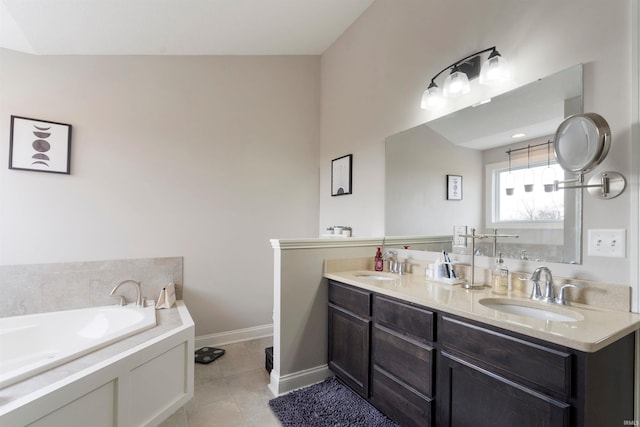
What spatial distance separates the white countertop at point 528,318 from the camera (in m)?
1.02

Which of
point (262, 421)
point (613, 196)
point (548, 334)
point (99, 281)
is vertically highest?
point (613, 196)

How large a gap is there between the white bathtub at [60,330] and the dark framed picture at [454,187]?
2260mm

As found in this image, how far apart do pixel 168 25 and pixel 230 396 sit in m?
2.93

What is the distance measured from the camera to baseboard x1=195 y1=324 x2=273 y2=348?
2941 millimetres

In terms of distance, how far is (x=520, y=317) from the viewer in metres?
1.23

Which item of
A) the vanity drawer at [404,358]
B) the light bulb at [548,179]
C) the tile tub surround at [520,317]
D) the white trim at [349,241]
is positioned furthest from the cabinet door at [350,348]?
the light bulb at [548,179]

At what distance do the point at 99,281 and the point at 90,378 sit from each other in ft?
4.54

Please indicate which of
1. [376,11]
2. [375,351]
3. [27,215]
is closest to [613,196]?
[375,351]

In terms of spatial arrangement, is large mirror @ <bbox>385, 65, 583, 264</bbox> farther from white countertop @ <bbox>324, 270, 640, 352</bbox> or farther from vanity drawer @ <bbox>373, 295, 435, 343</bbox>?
vanity drawer @ <bbox>373, 295, 435, 343</bbox>

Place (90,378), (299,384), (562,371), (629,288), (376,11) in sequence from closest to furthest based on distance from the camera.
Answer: (562,371) → (629,288) → (90,378) → (299,384) → (376,11)

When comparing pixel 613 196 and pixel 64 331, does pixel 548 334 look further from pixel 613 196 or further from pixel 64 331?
pixel 64 331

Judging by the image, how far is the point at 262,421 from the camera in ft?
6.13

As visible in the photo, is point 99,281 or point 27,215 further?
point 99,281

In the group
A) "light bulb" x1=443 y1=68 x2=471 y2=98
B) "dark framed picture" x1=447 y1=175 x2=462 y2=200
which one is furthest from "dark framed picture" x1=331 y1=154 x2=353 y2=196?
"light bulb" x1=443 y1=68 x2=471 y2=98
